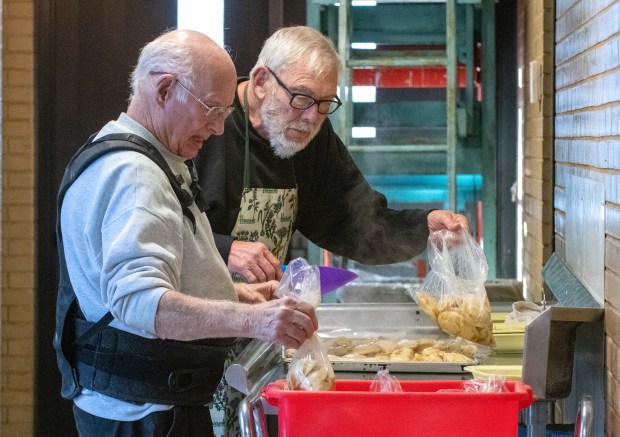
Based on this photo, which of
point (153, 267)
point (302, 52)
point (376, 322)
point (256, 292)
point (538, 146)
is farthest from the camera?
point (538, 146)

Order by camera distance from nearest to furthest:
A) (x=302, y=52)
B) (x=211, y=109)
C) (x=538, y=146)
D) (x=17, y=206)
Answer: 1. (x=211, y=109)
2. (x=302, y=52)
3. (x=538, y=146)
4. (x=17, y=206)

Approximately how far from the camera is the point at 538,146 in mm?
4539

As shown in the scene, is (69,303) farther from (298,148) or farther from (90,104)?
(90,104)

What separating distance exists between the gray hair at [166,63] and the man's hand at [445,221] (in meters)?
1.28

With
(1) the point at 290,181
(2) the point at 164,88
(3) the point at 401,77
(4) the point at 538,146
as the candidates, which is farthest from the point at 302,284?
(3) the point at 401,77

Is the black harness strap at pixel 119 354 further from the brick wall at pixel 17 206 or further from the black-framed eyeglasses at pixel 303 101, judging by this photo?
the brick wall at pixel 17 206

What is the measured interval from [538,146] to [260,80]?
1.69 metres

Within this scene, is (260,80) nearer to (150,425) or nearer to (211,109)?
(211,109)

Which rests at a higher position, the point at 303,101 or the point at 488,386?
the point at 303,101

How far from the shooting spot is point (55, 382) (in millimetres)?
4969

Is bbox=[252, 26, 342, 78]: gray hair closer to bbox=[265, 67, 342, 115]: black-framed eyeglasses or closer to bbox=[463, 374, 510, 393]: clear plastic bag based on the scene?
bbox=[265, 67, 342, 115]: black-framed eyeglasses

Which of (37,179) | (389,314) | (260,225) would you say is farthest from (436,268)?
(37,179)

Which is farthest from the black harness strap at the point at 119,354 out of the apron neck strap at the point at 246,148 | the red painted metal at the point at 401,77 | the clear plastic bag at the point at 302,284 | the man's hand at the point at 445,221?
the red painted metal at the point at 401,77

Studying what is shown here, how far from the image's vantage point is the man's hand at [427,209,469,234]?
3285mm
